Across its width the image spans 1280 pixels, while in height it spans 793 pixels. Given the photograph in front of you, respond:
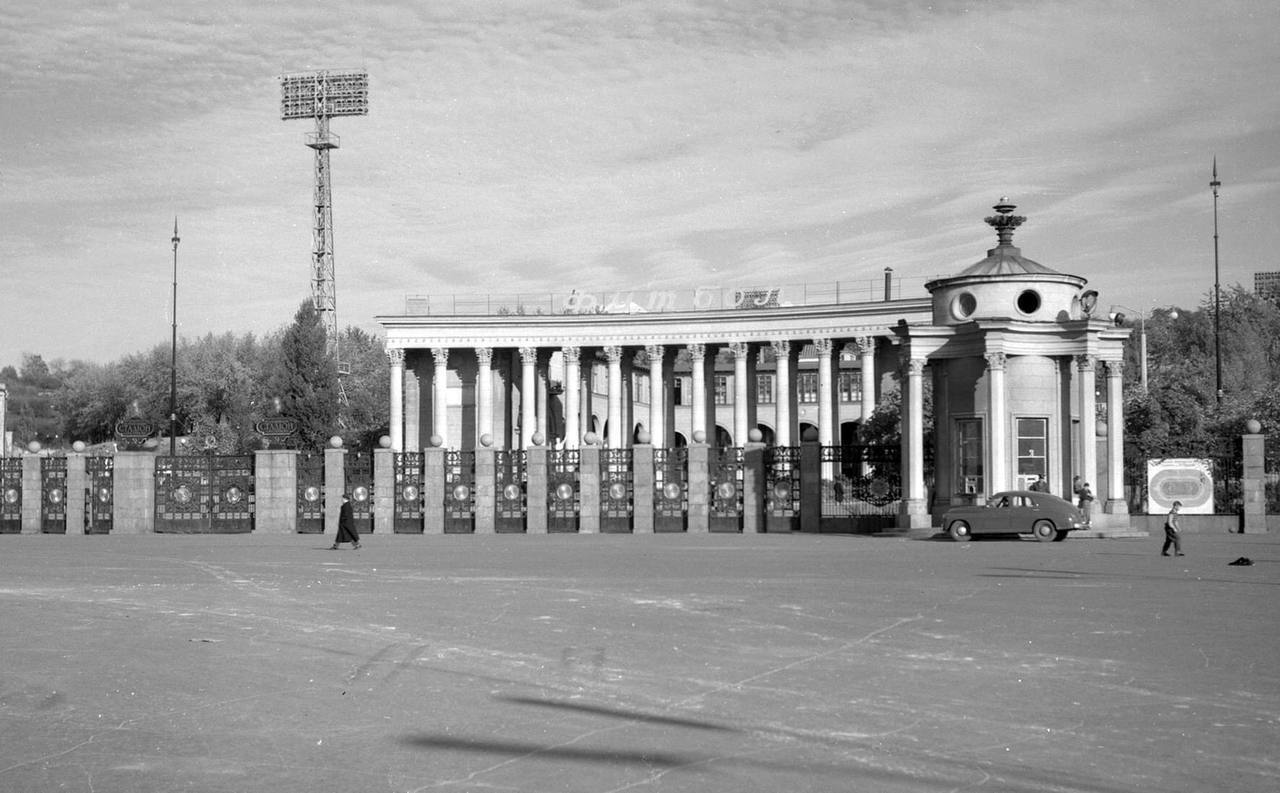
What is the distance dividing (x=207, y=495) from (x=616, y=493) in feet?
46.4

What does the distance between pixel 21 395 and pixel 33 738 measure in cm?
18523

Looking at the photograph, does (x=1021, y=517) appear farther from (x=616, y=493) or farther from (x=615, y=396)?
(x=615, y=396)

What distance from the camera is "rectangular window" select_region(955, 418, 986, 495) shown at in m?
40.6

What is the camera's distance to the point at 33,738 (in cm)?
1094

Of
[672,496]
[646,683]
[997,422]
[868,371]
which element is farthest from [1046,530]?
[868,371]

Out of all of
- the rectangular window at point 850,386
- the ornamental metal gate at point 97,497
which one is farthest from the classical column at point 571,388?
the ornamental metal gate at point 97,497

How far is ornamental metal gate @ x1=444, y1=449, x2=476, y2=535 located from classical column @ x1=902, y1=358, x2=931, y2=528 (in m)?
14.8

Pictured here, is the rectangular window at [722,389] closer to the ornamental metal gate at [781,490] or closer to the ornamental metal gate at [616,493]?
the ornamental metal gate at [616,493]

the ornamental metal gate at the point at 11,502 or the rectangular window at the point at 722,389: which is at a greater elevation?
the rectangular window at the point at 722,389

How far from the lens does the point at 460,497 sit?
47875mm

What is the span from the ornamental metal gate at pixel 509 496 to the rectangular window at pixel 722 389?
78.5 metres

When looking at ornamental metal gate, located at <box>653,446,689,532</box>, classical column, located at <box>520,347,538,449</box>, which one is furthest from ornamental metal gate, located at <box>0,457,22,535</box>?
classical column, located at <box>520,347,538,449</box>

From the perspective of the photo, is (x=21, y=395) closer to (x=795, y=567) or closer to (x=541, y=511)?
(x=541, y=511)

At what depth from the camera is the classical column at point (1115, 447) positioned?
134 ft
